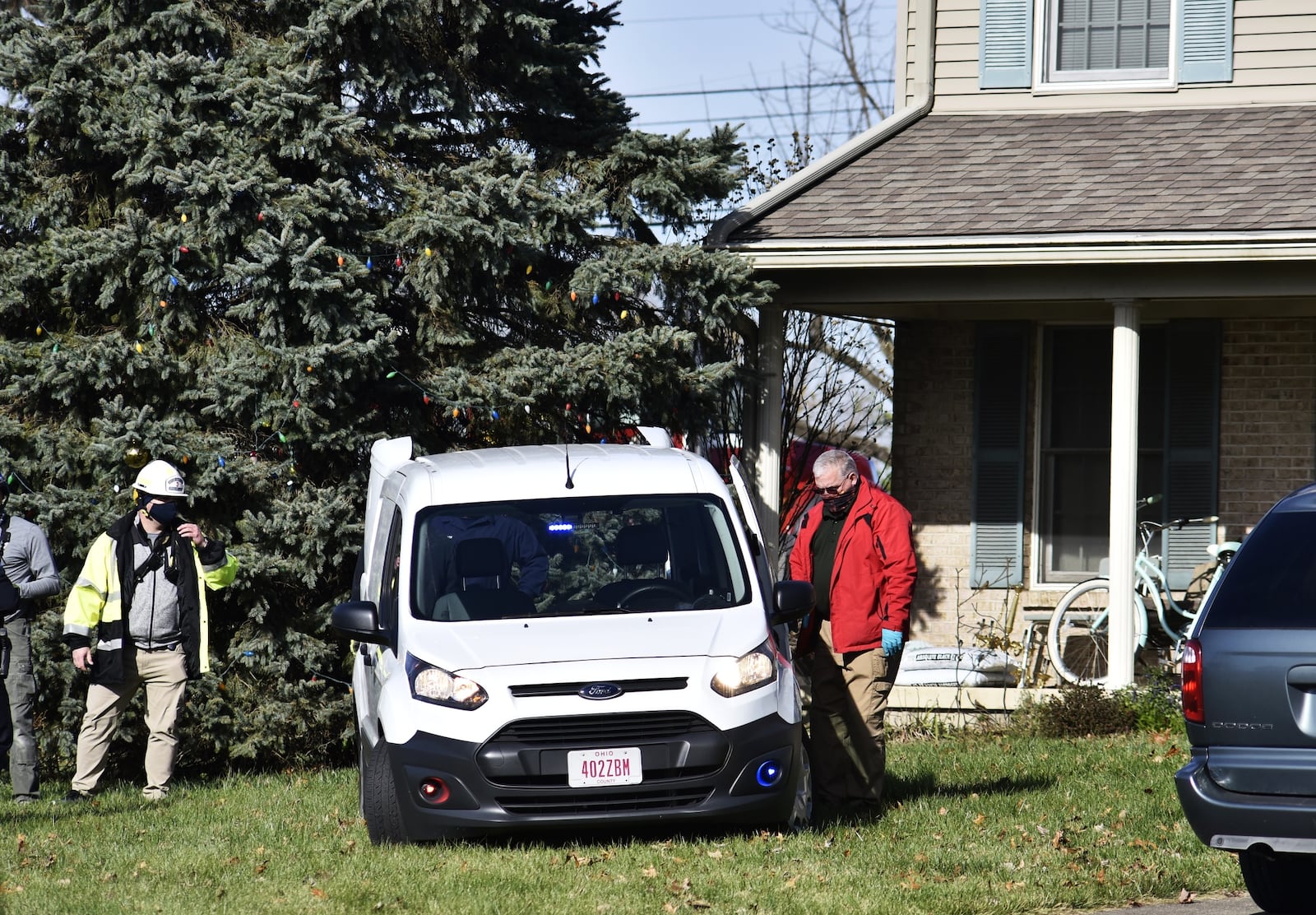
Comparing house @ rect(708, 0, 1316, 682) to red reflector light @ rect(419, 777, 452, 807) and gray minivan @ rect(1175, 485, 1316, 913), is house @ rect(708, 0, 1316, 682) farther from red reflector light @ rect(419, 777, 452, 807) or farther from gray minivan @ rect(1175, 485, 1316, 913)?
gray minivan @ rect(1175, 485, 1316, 913)

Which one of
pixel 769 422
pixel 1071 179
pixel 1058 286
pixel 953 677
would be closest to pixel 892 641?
pixel 769 422

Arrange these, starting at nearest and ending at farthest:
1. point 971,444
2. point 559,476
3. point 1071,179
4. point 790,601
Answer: point 790,601 → point 559,476 → point 1071,179 → point 971,444

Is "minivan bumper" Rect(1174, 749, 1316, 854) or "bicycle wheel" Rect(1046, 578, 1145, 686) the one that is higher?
"minivan bumper" Rect(1174, 749, 1316, 854)

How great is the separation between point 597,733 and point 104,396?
492 centimetres

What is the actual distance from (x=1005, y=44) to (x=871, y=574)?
658 centimetres

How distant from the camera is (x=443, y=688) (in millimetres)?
6832

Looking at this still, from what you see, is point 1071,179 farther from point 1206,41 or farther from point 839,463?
point 839,463

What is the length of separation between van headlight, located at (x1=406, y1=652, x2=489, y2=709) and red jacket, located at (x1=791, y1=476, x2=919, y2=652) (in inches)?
83.3

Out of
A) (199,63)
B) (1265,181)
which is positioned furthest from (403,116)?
(1265,181)

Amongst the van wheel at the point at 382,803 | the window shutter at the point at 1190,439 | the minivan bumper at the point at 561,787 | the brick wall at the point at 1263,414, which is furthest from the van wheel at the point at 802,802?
the brick wall at the point at 1263,414

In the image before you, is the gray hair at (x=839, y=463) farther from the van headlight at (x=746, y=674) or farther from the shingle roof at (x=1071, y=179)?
the shingle roof at (x=1071, y=179)

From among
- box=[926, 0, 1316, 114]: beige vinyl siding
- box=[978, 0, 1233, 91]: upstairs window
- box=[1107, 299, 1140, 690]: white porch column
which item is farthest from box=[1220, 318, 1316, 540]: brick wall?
box=[978, 0, 1233, 91]: upstairs window

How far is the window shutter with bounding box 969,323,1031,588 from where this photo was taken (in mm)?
12922

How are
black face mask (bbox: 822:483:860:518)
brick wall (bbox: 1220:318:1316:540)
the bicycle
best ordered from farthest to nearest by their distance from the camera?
brick wall (bbox: 1220:318:1316:540) → the bicycle → black face mask (bbox: 822:483:860:518)
